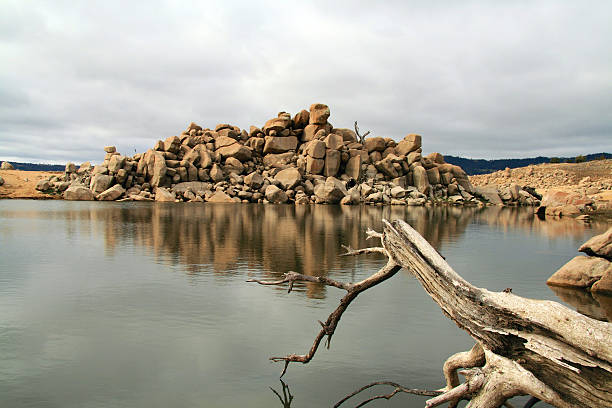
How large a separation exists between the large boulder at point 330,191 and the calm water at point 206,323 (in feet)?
125

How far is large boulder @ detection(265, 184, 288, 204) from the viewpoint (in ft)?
201

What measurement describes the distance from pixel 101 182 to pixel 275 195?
2402 centimetres

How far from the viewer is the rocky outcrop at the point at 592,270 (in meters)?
13.6

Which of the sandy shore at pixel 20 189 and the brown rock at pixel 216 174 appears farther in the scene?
the sandy shore at pixel 20 189

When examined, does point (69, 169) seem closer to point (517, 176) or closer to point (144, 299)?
point (144, 299)

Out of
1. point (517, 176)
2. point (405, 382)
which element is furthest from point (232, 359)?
point (517, 176)

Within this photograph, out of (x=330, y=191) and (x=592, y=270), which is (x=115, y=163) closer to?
(x=330, y=191)

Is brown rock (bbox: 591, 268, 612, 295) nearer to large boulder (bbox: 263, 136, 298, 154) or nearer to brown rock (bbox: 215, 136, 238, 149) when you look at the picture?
large boulder (bbox: 263, 136, 298, 154)

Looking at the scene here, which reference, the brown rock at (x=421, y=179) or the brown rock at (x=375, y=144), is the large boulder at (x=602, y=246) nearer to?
the brown rock at (x=421, y=179)

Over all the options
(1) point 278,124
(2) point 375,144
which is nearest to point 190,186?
(1) point 278,124

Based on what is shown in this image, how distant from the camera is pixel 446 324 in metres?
10.6

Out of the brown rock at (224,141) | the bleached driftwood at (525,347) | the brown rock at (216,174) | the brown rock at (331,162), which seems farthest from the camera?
the brown rock at (224,141)

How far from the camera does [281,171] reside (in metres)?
64.4

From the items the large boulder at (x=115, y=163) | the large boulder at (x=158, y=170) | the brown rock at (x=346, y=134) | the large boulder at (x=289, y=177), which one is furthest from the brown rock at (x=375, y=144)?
the large boulder at (x=115, y=163)
